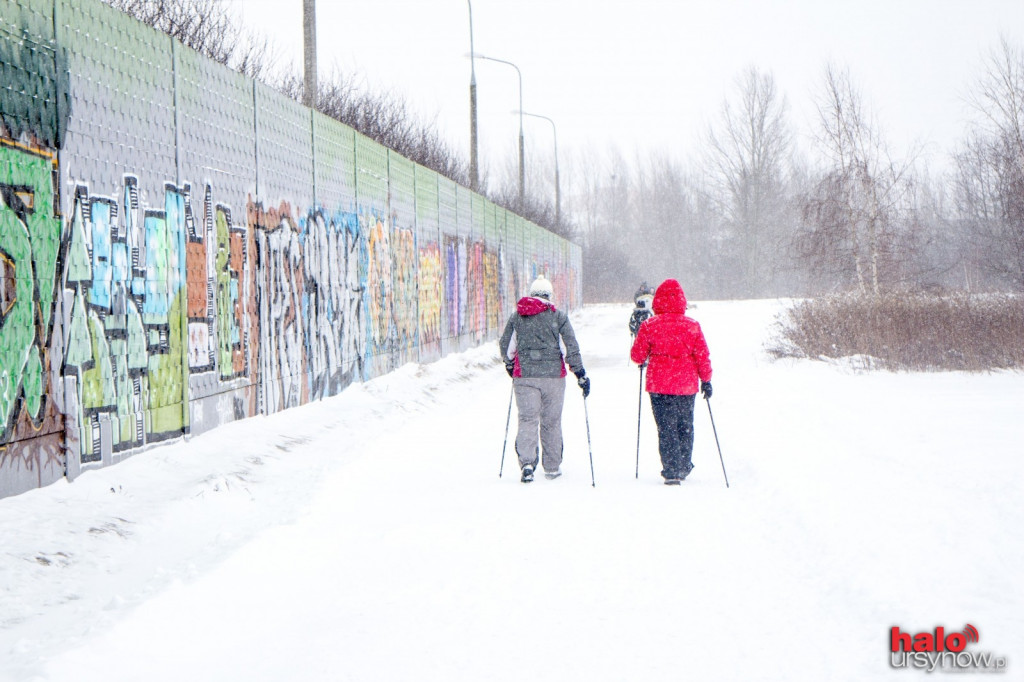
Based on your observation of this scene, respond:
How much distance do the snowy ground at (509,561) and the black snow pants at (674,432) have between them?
0.26m

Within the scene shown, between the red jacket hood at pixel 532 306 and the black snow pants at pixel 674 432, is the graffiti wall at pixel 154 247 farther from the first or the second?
the black snow pants at pixel 674 432

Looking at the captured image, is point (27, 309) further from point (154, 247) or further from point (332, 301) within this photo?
point (332, 301)

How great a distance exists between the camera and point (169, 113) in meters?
8.70

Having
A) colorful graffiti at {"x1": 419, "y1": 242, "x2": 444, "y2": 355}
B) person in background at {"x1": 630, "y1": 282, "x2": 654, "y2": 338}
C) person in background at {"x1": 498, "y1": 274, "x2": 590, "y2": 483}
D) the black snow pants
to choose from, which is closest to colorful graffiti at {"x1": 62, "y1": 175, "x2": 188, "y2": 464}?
person in background at {"x1": 498, "y1": 274, "x2": 590, "y2": 483}

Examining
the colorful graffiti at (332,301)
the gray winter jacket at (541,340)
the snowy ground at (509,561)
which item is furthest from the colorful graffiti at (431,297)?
the gray winter jacket at (541,340)

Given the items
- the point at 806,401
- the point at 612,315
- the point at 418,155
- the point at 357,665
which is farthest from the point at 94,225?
the point at 612,315

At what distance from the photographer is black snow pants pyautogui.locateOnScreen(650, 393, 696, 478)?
800cm

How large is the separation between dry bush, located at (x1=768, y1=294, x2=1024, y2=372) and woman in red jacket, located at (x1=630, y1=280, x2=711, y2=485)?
1033 cm

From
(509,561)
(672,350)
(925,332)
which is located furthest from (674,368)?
(925,332)

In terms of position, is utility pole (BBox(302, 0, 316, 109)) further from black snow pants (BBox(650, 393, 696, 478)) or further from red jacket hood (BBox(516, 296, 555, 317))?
black snow pants (BBox(650, 393, 696, 478))

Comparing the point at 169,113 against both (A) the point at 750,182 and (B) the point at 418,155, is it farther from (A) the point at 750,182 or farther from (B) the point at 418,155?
(A) the point at 750,182

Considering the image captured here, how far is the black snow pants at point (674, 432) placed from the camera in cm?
800

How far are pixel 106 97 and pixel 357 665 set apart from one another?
546 cm

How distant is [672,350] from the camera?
8312 millimetres
